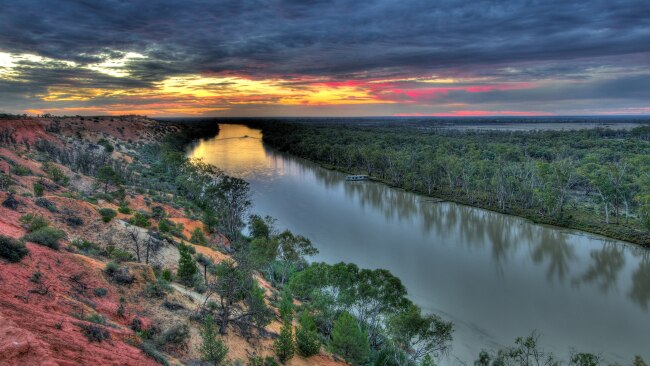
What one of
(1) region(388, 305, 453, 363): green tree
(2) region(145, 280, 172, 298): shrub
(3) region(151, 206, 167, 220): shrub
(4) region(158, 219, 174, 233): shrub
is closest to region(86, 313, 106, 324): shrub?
(2) region(145, 280, 172, 298): shrub

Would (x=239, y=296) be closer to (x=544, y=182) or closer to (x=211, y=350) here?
(x=211, y=350)

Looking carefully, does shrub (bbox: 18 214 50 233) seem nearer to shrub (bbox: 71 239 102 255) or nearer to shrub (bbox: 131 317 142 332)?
shrub (bbox: 71 239 102 255)

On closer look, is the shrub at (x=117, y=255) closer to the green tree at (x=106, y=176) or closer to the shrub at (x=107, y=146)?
the green tree at (x=106, y=176)

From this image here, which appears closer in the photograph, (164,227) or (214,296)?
(214,296)

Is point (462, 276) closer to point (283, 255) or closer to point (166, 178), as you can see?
point (283, 255)

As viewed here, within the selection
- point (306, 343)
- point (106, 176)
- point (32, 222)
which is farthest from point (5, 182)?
point (306, 343)

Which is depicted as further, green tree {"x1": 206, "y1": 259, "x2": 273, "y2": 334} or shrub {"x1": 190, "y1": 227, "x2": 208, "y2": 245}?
shrub {"x1": 190, "y1": 227, "x2": 208, "y2": 245}
